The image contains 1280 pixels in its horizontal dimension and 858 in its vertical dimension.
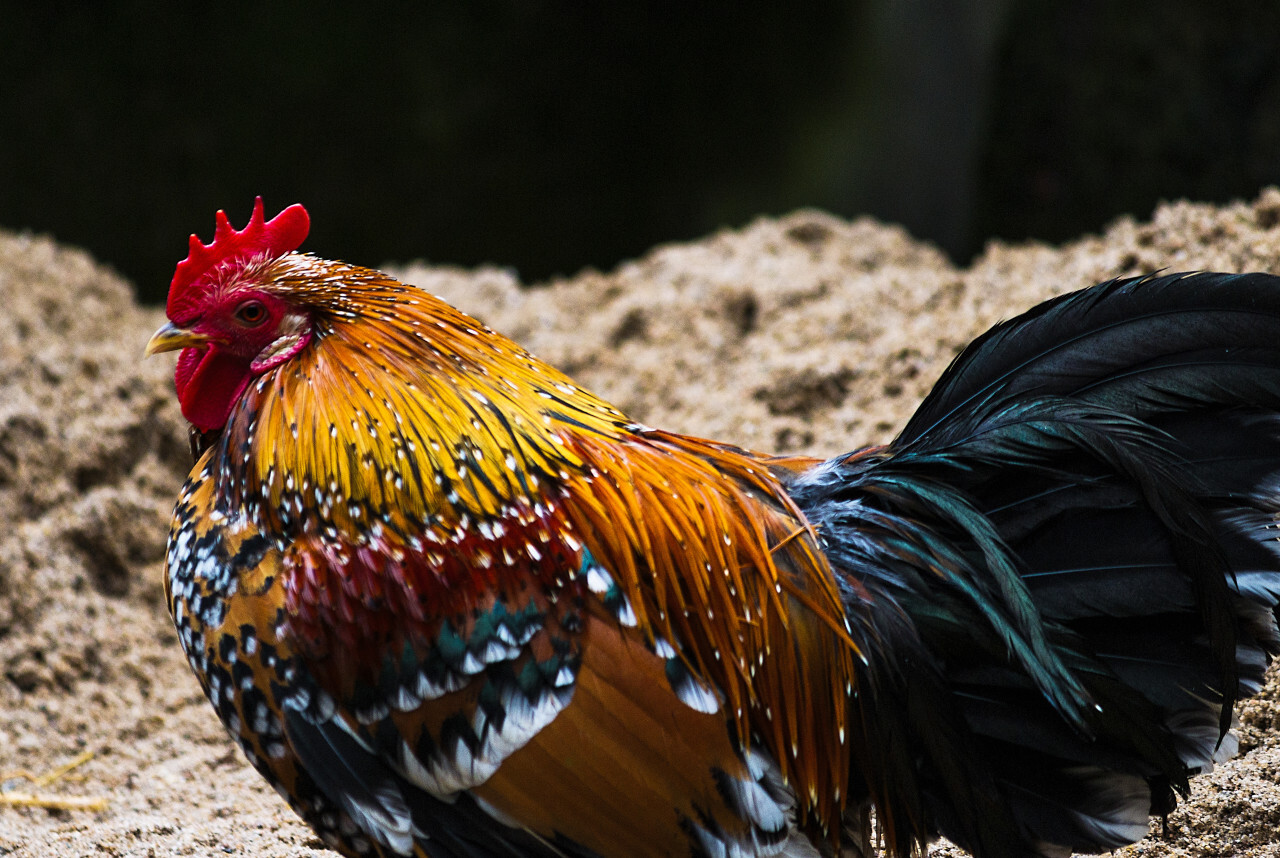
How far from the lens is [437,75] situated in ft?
25.2

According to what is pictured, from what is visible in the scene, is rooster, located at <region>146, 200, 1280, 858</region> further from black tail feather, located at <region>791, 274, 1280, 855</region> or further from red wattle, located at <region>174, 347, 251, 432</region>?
red wattle, located at <region>174, 347, 251, 432</region>

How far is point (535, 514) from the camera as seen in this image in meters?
2.22

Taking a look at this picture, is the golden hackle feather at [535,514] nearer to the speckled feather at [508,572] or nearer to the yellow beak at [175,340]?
the speckled feather at [508,572]

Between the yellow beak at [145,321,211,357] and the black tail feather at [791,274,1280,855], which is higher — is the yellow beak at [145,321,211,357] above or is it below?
above

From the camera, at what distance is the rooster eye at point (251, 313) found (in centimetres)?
250

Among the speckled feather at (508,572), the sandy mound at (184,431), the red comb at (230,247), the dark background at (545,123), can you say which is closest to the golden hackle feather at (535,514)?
the speckled feather at (508,572)

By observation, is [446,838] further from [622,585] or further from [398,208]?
[398,208]

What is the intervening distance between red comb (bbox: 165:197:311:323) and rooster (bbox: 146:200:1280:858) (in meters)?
0.36

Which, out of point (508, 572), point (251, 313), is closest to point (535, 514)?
point (508, 572)

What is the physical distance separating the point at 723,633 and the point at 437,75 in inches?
251

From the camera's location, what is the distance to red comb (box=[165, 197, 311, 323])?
2523 millimetres

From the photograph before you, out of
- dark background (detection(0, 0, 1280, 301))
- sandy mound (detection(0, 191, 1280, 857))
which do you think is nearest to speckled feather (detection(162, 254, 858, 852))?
sandy mound (detection(0, 191, 1280, 857))

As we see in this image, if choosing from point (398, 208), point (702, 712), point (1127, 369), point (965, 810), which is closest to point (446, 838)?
point (702, 712)

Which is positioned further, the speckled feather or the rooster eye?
the rooster eye
